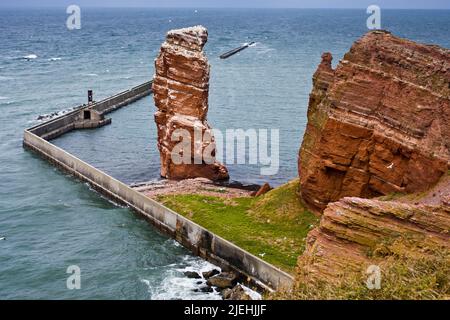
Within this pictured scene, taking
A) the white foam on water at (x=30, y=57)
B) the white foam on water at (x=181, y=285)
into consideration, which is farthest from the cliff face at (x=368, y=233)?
the white foam on water at (x=30, y=57)

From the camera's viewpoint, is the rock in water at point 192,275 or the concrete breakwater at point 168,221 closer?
the concrete breakwater at point 168,221

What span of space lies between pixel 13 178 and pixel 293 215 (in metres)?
32.5

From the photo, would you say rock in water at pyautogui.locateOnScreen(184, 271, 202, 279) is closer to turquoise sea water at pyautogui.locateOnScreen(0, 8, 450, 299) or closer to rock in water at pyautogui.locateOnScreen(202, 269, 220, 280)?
rock in water at pyautogui.locateOnScreen(202, 269, 220, 280)

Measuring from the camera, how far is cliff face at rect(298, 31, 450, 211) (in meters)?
39.8

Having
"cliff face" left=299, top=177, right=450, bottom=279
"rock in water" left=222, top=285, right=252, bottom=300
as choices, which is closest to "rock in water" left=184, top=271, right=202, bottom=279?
"rock in water" left=222, top=285, right=252, bottom=300

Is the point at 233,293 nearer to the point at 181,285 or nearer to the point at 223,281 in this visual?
the point at 223,281

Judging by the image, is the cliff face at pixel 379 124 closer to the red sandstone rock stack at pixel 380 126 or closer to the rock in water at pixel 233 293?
the red sandstone rock stack at pixel 380 126

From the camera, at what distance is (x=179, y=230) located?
158ft

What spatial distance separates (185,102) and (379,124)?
21.8 m

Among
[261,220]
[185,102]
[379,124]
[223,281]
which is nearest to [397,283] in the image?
[223,281]

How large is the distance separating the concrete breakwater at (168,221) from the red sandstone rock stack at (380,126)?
20.8 ft

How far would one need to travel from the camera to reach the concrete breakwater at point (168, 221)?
4047 cm
